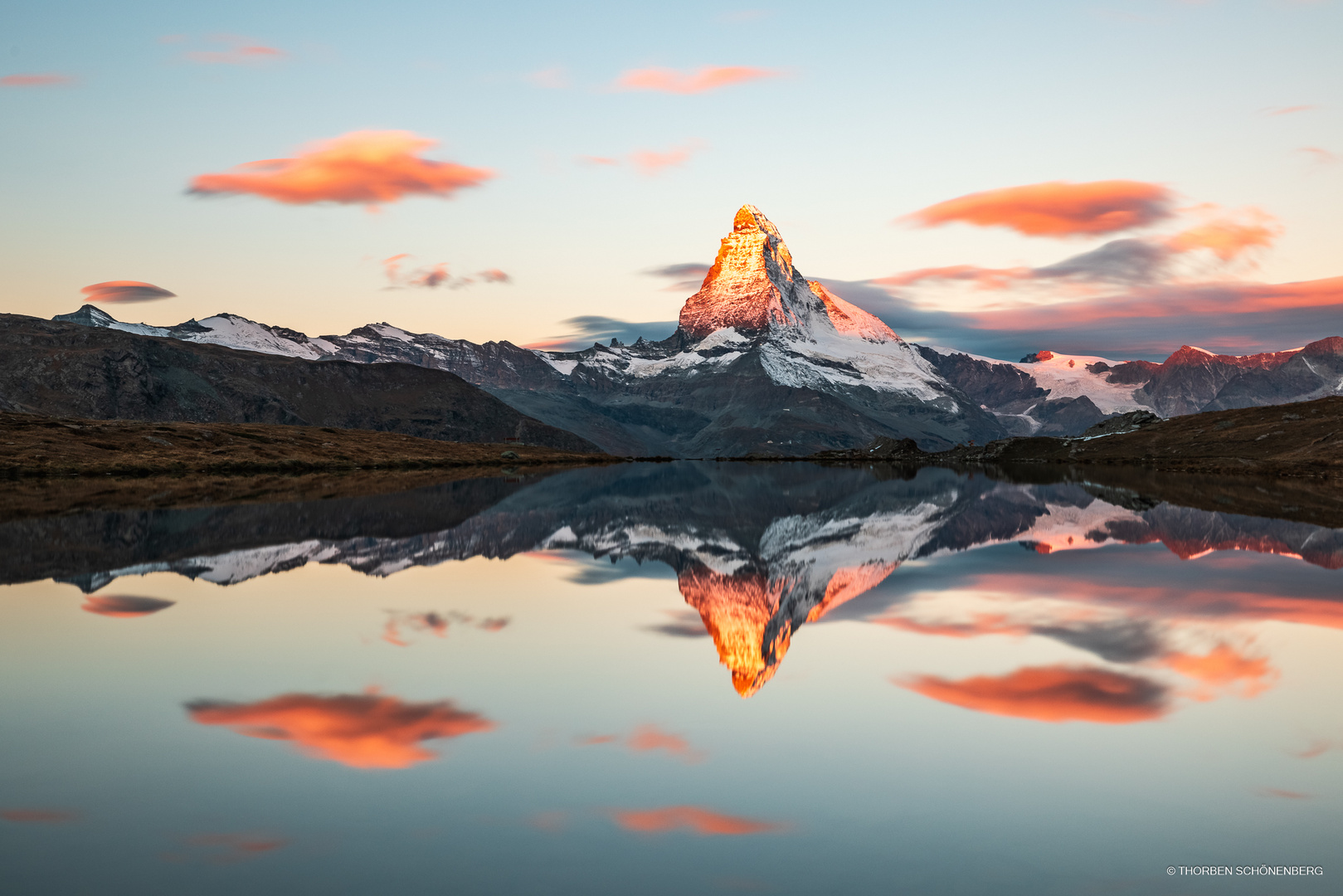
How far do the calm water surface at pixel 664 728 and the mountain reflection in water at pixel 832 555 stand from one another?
0.24m

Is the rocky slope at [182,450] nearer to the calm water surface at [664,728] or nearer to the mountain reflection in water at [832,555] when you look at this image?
the mountain reflection in water at [832,555]

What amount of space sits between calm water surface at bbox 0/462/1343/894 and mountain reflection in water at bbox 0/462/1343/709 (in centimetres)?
24

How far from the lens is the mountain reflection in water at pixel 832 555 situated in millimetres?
19156

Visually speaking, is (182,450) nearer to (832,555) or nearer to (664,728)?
(832,555)

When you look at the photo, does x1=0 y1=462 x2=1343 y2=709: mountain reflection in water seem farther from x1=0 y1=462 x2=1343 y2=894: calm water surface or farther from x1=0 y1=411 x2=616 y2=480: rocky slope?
x1=0 y1=411 x2=616 y2=480: rocky slope

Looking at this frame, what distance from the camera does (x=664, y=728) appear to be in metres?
15.1

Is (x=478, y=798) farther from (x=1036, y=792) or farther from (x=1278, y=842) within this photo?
(x=1278, y=842)

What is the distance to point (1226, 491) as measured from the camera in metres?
82.5

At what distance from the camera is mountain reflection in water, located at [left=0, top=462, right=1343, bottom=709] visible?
62.8 feet

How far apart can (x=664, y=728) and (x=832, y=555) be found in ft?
79.9

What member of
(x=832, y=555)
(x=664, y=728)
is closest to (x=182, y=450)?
(x=832, y=555)

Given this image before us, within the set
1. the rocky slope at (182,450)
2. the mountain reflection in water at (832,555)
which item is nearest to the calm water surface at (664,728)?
the mountain reflection in water at (832,555)

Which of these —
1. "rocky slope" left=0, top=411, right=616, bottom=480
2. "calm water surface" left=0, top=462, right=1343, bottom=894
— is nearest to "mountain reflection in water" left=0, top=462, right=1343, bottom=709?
"calm water surface" left=0, top=462, right=1343, bottom=894

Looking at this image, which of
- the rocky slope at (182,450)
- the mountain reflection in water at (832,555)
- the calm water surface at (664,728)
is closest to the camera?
the calm water surface at (664,728)
